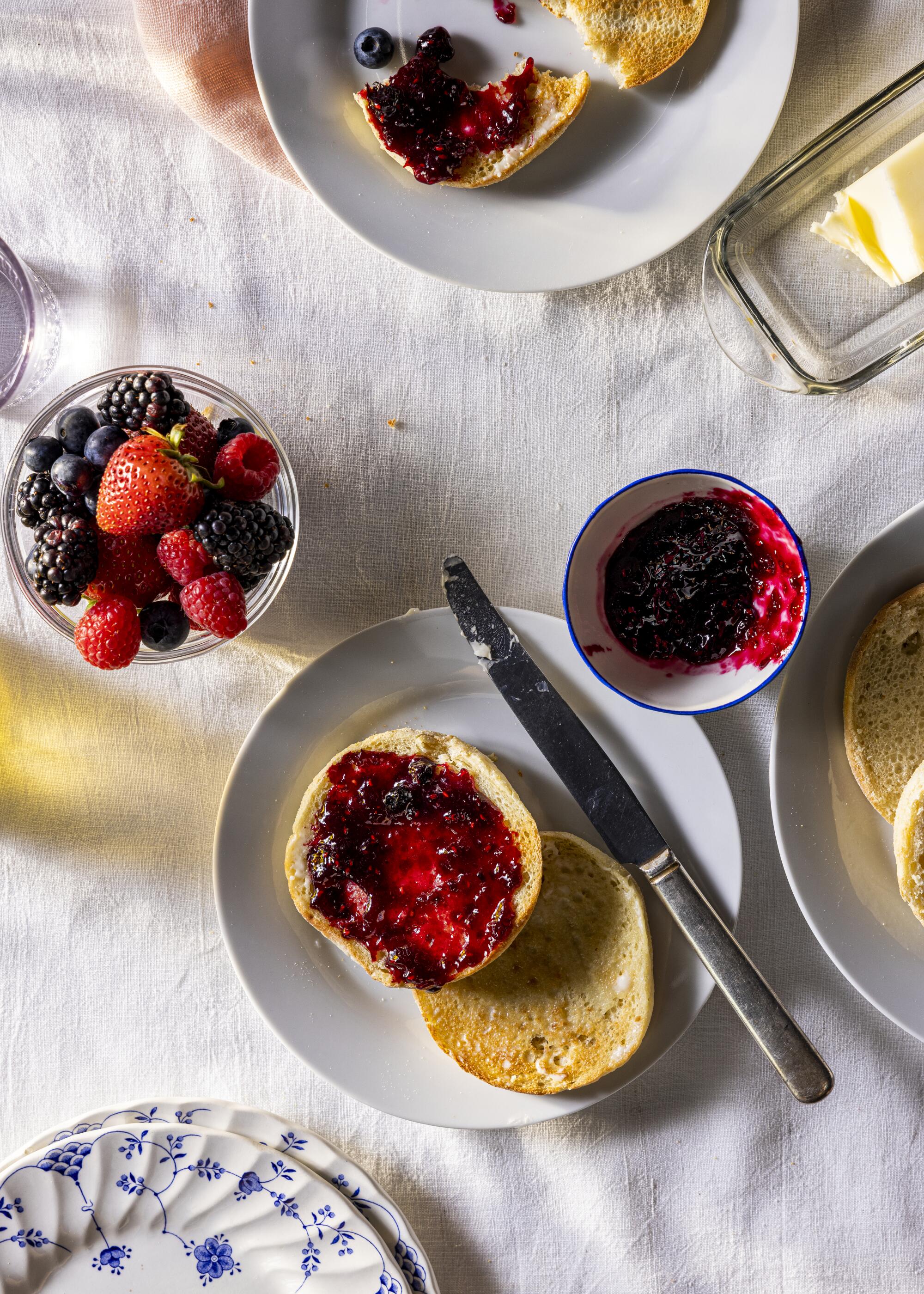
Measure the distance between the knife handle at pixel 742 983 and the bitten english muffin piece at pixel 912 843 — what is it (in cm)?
32

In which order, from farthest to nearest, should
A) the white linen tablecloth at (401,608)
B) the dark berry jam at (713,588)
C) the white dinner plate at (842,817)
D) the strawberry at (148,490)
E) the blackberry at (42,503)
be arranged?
1. the white linen tablecloth at (401,608)
2. the white dinner plate at (842,817)
3. the dark berry jam at (713,588)
4. the blackberry at (42,503)
5. the strawberry at (148,490)

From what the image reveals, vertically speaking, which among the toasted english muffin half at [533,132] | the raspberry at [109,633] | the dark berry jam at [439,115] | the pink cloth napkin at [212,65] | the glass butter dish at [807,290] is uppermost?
the pink cloth napkin at [212,65]

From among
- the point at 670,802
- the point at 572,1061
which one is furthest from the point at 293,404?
the point at 572,1061

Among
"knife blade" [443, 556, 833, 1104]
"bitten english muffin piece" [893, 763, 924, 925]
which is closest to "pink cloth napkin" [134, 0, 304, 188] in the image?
"knife blade" [443, 556, 833, 1104]

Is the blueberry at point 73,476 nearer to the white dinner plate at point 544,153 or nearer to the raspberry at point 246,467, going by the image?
the raspberry at point 246,467

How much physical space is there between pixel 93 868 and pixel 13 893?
184 mm

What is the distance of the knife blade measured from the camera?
178cm

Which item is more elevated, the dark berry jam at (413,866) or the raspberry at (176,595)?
the raspberry at (176,595)

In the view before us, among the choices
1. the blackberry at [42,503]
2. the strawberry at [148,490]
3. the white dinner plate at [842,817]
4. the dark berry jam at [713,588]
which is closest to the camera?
the strawberry at [148,490]

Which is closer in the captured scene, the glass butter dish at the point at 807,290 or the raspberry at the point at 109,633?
the raspberry at the point at 109,633

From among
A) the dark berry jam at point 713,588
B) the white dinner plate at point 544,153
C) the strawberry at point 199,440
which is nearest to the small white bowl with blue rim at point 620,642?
the dark berry jam at point 713,588

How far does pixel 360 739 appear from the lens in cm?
189

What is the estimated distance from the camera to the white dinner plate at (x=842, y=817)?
182cm

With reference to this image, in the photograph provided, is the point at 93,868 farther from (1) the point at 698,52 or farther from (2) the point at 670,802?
(1) the point at 698,52
